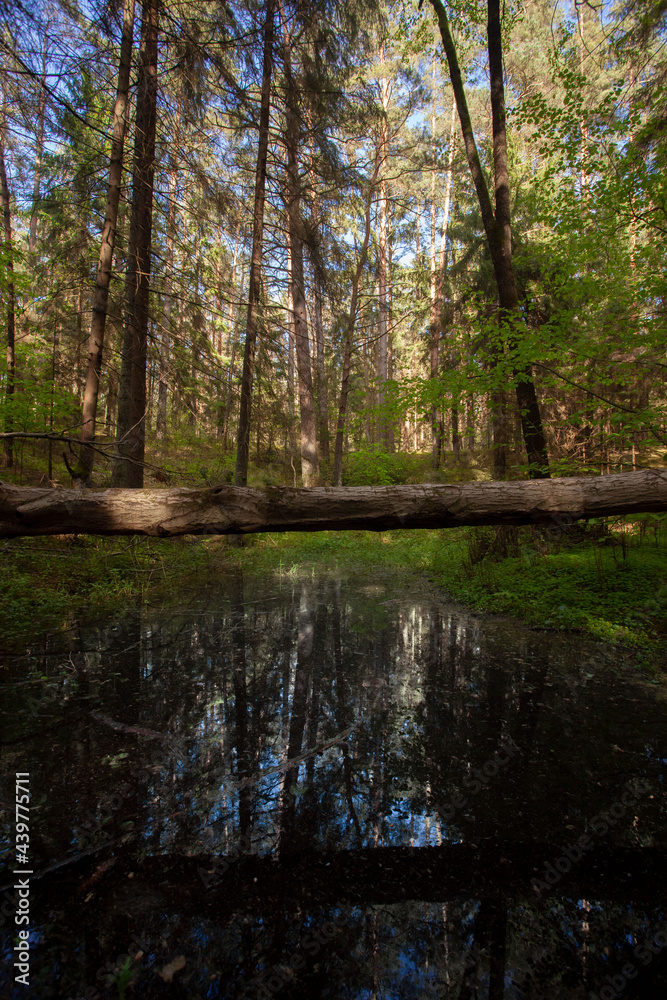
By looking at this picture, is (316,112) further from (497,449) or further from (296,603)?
(296,603)

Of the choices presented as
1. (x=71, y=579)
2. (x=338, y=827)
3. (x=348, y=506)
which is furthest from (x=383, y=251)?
(x=338, y=827)

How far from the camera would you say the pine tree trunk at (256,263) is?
900 centimetres

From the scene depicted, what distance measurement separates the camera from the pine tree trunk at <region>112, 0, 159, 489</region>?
6957 mm

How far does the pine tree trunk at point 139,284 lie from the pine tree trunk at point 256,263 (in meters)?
2.10

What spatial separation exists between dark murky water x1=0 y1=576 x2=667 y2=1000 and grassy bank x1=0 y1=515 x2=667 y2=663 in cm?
122

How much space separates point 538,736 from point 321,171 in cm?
1251

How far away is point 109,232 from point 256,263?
3.58 meters

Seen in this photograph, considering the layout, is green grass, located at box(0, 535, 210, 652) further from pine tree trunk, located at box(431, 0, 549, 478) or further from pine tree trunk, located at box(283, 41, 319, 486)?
pine tree trunk, located at box(431, 0, 549, 478)

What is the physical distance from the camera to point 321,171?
10414mm

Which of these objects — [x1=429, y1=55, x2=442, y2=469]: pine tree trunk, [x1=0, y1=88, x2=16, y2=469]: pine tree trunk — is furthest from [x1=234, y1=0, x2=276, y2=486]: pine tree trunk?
[x1=429, y1=55, x2=442, y2=469]: pine tree trunk

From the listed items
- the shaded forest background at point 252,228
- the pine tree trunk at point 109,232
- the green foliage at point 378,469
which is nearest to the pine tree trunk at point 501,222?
the shaded forest background at point 252,228

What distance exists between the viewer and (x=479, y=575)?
7.68 meters

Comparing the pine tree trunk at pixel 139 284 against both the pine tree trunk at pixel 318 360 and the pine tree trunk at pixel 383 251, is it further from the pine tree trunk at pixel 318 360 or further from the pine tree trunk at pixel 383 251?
the pine tree trunk at pixel 383 251

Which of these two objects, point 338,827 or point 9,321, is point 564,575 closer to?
point 338,827
